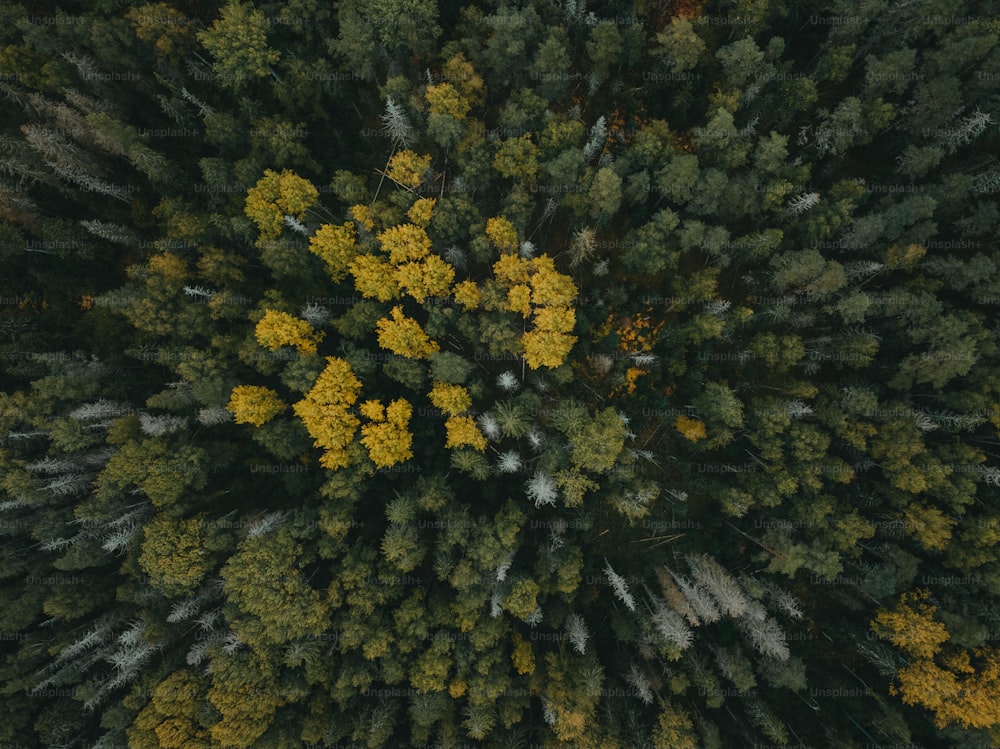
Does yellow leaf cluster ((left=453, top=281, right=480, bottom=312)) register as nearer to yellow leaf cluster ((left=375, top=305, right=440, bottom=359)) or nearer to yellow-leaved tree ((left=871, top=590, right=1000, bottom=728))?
yellow leaf cluster ((left=375, top=305, right=440, bottom=359))

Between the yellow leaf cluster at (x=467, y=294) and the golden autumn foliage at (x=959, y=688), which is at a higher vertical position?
the yellow leaf cluster at (x=467, y=294)

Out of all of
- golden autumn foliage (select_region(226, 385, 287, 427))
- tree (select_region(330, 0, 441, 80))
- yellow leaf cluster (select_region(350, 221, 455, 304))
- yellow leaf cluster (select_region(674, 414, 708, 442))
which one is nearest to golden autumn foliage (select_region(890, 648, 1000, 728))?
yellow leaf cluster (select_region(674, 414, 708, 442))

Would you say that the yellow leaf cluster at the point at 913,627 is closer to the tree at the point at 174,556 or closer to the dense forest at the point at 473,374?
the dense forest at the point at 473,374

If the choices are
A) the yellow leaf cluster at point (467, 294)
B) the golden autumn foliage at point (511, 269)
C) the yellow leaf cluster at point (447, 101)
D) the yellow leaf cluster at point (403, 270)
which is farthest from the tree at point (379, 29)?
the yellow leaf cluster at point (467, 294)

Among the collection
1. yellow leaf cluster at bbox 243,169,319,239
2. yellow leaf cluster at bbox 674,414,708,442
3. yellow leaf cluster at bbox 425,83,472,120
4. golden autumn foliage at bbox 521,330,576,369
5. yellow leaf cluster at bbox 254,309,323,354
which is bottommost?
yellow leaf cluster at bbox 674,414,708,442

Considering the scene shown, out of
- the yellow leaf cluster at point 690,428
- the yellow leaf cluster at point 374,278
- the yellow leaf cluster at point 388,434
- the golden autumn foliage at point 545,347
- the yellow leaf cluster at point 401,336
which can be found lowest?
the yellow leaf cluster at point 388,434

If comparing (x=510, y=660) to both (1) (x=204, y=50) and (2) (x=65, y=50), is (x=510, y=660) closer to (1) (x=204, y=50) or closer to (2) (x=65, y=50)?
(1) (x=204, y=50)

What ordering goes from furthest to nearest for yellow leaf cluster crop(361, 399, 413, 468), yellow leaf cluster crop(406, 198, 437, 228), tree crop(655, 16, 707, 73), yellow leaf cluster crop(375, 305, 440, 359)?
yellow leaf cluster crop(406, 198, 437, 228) → yellow leaf cluster crop(375, 305, 440, 359) → yellow leaf cluster crop(361, 399, 413, 468) → tree crop(655, 16, 707, 73)
